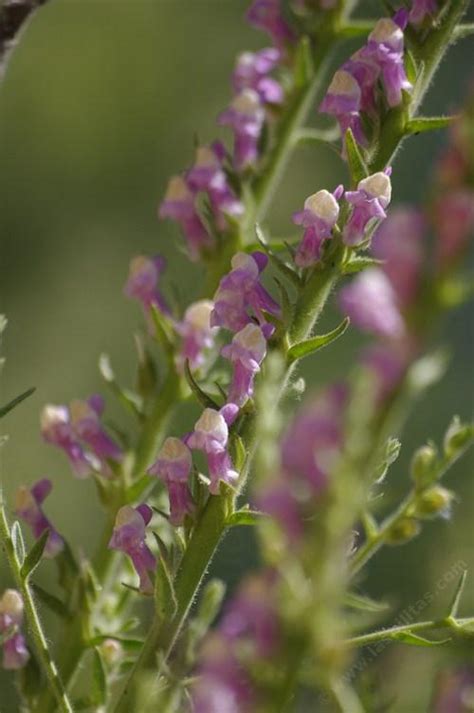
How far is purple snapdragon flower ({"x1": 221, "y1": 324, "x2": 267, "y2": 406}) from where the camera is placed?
20.7 inches

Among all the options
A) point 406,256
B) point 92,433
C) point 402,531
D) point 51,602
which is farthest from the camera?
point 92,433

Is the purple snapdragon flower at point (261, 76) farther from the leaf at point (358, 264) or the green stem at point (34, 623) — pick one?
the green stem at point (34, 623)

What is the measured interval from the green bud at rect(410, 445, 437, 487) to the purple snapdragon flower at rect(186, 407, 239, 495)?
0.12m

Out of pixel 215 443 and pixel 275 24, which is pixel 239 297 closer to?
pixel 215 443

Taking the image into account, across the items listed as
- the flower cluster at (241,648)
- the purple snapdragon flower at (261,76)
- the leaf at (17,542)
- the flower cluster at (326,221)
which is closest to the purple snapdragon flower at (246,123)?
the purple snapdragon flower at (261,76)

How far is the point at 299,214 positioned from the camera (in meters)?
0.56

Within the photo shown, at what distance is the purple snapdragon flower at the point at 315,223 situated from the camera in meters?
0.55

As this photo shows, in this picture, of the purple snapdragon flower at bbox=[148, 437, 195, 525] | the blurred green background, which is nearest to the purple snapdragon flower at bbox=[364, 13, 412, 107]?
the purple snapdragon flower at bbox=[148, 437, 195, 525]

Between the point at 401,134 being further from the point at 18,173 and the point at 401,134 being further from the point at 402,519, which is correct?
the point at 18,173

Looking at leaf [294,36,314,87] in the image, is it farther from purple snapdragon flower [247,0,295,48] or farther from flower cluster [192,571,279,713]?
flower cluster [192,571,279,713]

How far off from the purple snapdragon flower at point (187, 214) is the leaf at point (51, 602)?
0.26m

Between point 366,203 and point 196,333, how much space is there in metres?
0.17

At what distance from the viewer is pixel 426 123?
56 centimetres

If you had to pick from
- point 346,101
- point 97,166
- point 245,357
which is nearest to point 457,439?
point 245,357
